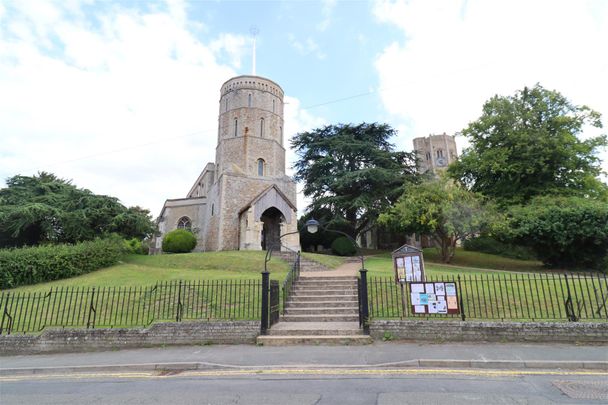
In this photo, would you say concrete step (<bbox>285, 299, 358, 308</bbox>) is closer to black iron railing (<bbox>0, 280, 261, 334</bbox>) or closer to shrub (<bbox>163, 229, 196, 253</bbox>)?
black iron railing (<bbox>0, 280, 261, 334</bbox>)

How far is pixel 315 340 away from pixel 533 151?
2393 centimetres

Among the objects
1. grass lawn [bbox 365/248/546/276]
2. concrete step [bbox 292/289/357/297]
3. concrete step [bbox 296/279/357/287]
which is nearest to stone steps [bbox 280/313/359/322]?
concrete step [bbox 292/289/357/297]

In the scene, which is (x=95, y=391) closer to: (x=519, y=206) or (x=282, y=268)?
(x=282, y=268)

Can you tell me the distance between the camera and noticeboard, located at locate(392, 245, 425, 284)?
9.56m

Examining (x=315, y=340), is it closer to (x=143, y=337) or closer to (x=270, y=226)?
(x=143, y=337)

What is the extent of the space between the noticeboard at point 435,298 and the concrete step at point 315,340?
1.85 m

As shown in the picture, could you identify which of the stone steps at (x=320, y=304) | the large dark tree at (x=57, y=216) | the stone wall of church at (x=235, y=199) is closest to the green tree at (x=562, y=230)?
the stone steps at (x=320, y=304)

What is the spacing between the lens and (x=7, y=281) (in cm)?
1579

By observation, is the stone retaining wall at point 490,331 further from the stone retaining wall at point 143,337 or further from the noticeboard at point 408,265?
the stone retaining wall at point 143,337

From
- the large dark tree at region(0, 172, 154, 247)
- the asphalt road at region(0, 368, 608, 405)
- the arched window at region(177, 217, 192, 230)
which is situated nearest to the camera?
the asphalt road at region(0, 368, 608, 405)

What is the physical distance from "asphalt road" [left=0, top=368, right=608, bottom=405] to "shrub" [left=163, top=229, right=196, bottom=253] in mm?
21603

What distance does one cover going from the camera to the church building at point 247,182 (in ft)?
87.2

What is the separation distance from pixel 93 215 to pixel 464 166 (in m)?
28.2

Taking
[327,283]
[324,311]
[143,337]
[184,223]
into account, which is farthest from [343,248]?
[143,337]
